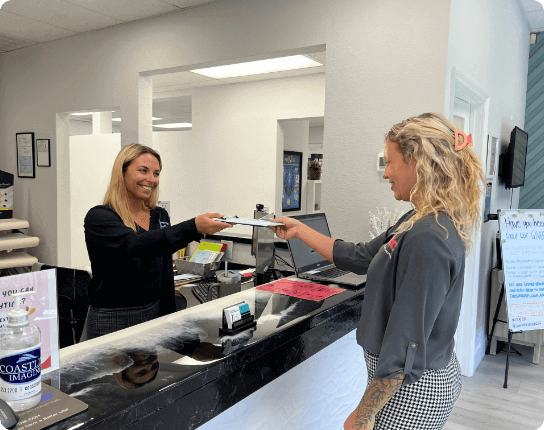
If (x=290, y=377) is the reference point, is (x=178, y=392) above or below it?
above

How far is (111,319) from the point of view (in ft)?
5.96

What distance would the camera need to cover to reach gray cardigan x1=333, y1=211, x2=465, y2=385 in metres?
1.09

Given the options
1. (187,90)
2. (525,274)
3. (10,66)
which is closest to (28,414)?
(525,274)

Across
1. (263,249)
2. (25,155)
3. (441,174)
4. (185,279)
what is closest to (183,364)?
(441,174)

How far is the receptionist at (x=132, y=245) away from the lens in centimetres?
168

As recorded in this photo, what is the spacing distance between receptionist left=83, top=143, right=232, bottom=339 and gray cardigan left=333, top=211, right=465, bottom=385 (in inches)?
28.5

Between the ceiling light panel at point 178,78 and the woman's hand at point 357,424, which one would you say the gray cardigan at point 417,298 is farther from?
the ceiling light panel at point 178,78

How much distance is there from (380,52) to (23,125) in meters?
3.91

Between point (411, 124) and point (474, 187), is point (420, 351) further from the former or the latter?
point (411, 124)

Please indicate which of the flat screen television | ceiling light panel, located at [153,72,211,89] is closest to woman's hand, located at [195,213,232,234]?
the flat screen television

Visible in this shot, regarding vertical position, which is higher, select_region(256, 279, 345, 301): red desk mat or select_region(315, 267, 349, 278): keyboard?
select_region(315, 267, 349, 278): keyboard

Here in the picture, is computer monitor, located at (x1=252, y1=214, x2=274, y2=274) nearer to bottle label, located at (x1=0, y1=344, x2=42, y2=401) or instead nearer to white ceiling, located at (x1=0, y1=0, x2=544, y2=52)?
bottle label, located at (x1=0, y1=344, x2=42, y2=401)

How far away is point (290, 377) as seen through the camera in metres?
1.62

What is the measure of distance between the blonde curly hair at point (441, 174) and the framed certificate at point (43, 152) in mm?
4170
